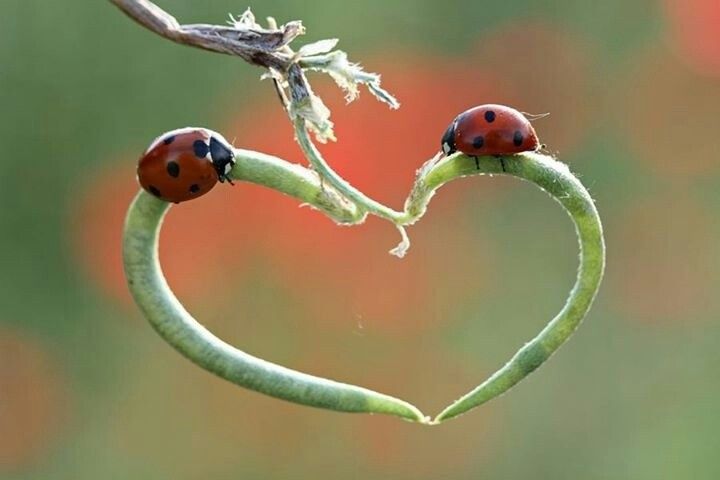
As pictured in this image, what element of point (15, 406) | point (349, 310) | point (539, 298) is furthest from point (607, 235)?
point (15, 406)

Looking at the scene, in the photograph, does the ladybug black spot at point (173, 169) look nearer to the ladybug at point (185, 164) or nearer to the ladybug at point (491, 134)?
the ladybug at point (185, 164)

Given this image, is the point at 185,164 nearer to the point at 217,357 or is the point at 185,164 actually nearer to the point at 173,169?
the point at 173,169

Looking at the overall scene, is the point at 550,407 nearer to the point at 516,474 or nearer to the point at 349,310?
the point at 516,474

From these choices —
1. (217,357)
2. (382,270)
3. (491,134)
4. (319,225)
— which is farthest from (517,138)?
(382,270)

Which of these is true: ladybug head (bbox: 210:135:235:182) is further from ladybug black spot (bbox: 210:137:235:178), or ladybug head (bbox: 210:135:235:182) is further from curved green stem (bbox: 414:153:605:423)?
curved green stem (bbox: 414:153:605:423)

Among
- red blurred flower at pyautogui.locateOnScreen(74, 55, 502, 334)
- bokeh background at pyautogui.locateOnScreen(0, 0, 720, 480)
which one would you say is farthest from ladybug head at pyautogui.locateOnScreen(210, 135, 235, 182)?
bokeh background at pyautogui.locateOnScreen(0, 0, 720, 480)

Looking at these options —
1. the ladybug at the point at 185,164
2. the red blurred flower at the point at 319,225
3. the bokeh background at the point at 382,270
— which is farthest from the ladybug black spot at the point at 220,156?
the bokeh background at the point at 382,270
